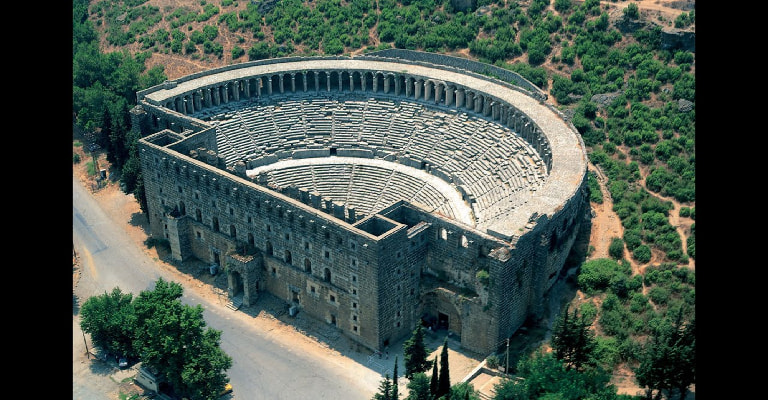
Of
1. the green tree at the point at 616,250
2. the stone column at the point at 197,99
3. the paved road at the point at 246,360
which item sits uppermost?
the stone column at the point at 197,99

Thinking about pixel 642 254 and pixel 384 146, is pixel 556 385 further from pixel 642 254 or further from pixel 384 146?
pixel 384 146

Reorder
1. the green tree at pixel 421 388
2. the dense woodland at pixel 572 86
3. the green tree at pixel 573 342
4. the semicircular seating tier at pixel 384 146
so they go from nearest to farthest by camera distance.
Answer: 1. the green tree at pixel 421 388
2. the green tree at pixel 573 342
3. the dense woodland at pixel 572 86
4. the semicircular seating tier at pixel 384 146

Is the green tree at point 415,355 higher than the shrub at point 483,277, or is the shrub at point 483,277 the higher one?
the shrub at point 483,277

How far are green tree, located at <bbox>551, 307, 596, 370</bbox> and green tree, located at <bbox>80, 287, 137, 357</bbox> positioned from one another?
44.3 m

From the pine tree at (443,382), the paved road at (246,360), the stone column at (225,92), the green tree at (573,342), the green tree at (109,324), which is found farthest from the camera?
the stone column at (225,92)

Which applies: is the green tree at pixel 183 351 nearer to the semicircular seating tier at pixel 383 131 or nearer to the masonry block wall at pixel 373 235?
the masonry block wall at pixel 373 235

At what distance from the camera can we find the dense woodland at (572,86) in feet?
269


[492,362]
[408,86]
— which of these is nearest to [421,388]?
[492,362]

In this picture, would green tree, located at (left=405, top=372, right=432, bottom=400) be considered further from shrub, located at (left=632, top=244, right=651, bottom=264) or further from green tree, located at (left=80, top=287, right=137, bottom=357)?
shrub, located at (left=632, top=244, right=651, bottom=264)

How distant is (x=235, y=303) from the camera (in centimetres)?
9931

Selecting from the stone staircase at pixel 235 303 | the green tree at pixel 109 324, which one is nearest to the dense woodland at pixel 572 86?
the stone staircase at pixel 235 303

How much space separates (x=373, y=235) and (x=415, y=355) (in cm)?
1301

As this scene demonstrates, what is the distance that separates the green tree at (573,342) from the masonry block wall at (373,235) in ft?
22.2

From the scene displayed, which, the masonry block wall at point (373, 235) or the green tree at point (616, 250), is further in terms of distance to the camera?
the green tree at point (616, 250)
